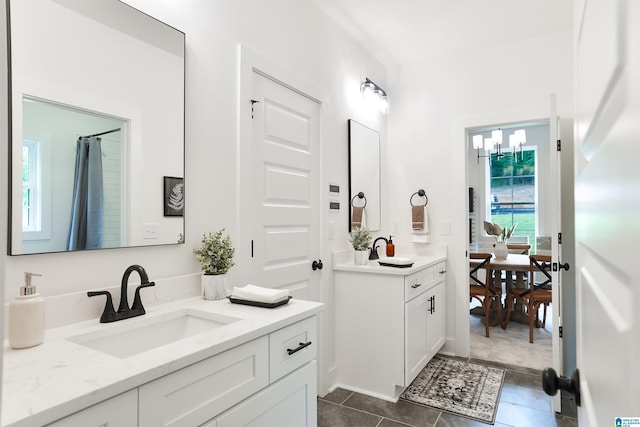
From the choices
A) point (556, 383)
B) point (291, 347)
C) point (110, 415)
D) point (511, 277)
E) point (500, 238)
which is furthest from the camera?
point (500, 238)

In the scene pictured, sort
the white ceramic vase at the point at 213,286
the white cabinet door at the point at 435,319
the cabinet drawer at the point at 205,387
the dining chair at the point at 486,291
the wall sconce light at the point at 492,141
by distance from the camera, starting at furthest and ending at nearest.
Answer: the wall sconce light at the point at 492,141
the dining chair at the point at 486,291
the white cabinet door at the point at 435,319
the white ceramic vase at the point at 213,286
the cabinet drawer at the point at 205,387

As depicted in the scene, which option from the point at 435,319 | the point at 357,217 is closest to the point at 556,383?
the point at 357,217

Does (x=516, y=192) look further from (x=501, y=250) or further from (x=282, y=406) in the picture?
(x=282, y=406)

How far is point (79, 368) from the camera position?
3.08 feet

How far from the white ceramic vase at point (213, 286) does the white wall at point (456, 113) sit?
2463mm

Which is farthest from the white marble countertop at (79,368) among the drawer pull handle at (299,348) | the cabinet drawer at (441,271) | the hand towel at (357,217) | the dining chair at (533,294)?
the dining chair at (533,294)

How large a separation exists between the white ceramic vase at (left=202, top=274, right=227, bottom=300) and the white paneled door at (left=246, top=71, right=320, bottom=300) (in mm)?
410

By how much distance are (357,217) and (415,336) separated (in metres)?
1.07

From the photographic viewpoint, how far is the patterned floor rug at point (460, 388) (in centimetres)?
247

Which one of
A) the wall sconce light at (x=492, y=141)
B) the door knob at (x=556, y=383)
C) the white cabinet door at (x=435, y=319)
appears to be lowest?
the white cabinet door at (x=435, y=319)

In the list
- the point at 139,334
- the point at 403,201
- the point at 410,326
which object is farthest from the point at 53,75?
the point at 403,201

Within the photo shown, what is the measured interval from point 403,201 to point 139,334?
2.95 m

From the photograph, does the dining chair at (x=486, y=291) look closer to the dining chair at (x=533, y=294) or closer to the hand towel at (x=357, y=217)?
the dining chair at (x=533, y=294)

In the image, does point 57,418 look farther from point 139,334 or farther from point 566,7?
point 566,7
